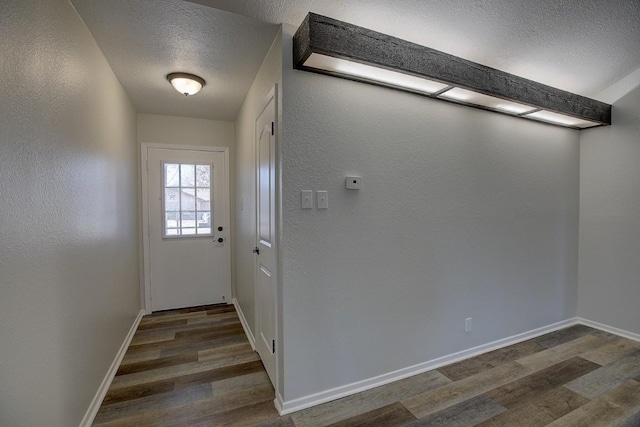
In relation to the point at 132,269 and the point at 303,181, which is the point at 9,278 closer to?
the point at 303,181

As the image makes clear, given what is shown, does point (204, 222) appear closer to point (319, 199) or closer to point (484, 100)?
point (319, 199)

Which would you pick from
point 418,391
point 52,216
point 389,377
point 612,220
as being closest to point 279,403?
point 389,377

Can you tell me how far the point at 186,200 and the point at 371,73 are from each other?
9.52 feet

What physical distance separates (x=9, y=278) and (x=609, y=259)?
472cm

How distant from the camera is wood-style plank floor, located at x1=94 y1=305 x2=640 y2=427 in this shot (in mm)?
1827

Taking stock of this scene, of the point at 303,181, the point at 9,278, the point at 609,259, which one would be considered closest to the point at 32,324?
the point at 9,278

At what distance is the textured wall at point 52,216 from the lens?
114 centimetres

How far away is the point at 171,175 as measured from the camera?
3709 millimetres

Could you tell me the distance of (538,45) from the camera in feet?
7.47

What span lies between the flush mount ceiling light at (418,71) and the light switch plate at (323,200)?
2.58 feet

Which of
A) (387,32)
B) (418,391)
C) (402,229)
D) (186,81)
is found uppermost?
(387,32)

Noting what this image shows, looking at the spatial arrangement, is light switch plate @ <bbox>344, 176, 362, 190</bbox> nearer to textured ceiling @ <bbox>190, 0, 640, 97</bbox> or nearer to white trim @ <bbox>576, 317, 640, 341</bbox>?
textured ceiling @ <bbox>190, 0, 640, 97</bbox>

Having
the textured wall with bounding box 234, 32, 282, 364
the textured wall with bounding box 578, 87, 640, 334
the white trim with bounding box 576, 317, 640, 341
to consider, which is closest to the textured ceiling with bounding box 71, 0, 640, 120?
the textured wall with bounding box 234, 32, 282, 364

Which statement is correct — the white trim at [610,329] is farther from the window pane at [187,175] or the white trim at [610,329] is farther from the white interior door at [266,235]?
the window pane at [187,175]
